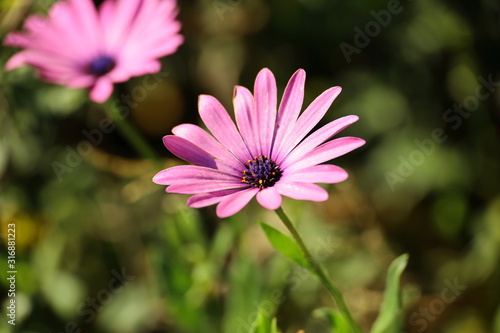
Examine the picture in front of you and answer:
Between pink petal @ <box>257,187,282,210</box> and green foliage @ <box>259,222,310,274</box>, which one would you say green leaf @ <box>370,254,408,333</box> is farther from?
pink petal @ <box>257,187,282,210</box>

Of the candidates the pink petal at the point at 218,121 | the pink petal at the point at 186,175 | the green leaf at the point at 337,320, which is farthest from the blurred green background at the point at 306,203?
the pink petal at the point at 186,175

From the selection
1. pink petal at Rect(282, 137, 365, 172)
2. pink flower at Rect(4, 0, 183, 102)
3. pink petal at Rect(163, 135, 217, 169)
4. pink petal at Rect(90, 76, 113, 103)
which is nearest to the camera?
pink petal at Rect(282, 137, 365, 172)

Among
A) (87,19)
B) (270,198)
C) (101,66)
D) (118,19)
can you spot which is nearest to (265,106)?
(270,198)

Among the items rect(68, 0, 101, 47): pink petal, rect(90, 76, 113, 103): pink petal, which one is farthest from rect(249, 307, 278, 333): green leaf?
rect(68, 0, 101, 47): pink petal

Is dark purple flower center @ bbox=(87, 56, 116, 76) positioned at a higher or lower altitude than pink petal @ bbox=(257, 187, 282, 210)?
higher

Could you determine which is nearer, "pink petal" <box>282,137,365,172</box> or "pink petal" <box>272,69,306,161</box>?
"pink petal" <box>282,137,365,172</box>
